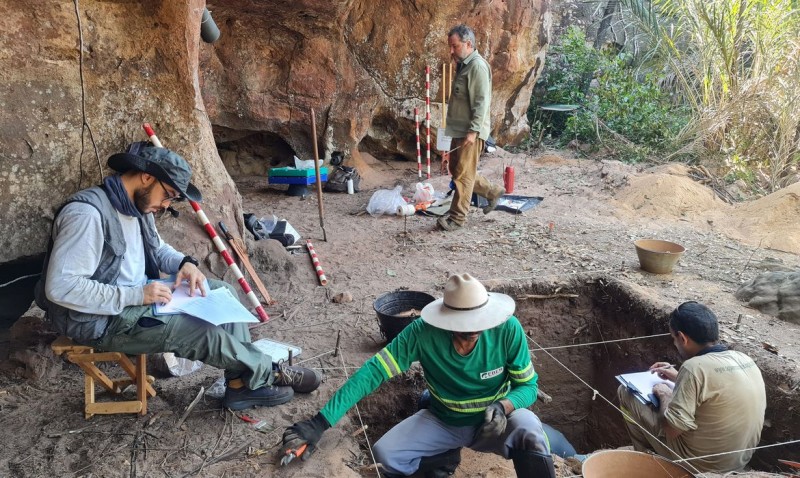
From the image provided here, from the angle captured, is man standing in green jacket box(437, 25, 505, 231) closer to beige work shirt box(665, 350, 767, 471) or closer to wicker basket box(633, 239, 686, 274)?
wicker basket box(633, 239, 686, 274)

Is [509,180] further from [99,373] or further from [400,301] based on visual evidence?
[99,373]

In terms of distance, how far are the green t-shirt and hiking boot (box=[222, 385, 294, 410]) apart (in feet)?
2.14

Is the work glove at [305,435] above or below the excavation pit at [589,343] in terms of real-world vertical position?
above

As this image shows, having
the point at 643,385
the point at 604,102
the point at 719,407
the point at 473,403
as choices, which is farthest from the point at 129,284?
the point at 604,102

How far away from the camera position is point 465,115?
7.11 meters

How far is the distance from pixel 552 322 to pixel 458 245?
1608 mm

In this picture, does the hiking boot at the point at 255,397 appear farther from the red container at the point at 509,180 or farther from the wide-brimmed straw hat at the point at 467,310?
the red container at the point at 509,180

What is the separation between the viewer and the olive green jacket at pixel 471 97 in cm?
687

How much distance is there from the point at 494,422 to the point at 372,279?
119 inches

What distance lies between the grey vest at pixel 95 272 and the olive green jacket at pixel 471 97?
4555 mm

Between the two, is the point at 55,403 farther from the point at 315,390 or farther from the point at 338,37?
the point at 338,37

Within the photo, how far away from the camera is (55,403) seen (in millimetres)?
3625

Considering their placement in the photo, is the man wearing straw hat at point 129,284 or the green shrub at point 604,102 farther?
the green shrub at point 604,102

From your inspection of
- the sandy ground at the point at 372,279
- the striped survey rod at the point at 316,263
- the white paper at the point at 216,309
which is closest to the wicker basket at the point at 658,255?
the sandy ground at the point at 372,279
